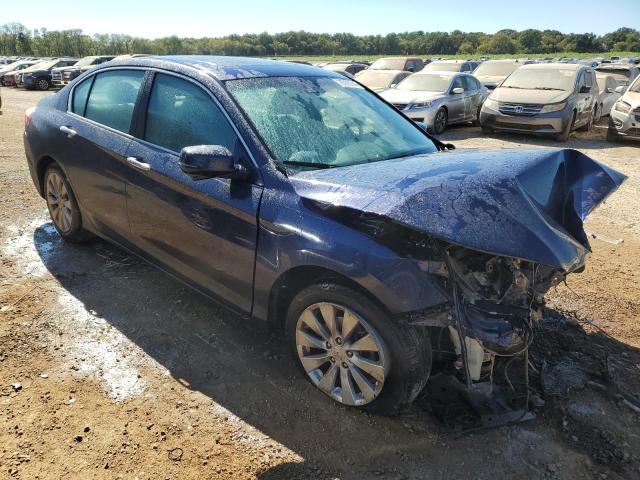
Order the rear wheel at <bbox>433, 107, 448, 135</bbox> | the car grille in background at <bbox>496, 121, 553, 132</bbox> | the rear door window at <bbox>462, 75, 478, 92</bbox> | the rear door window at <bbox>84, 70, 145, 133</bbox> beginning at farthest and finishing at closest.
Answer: the rear door window at <bbox>462, 75, 478, 92</bbox>, the rear wheel at <bbox>433, 107, 448, 135</bbox>, the car grille in background at <bbox>496, 121, 553, 132</bbox>, the rear door window at <bbox>84, 70, 145, 133</bbox>

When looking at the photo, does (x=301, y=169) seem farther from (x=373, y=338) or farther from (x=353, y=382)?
(x=353, y=382)

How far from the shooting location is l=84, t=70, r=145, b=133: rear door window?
3627mm

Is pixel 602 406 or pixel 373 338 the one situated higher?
pixel 373 338

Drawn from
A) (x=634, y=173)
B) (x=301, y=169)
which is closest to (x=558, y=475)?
(x=301, y=169)

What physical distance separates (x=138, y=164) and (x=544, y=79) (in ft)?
36.6

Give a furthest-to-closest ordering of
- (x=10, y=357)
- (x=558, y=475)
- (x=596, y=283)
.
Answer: (x=596, y=283) < (x=10, y=357) < (x=558, y=475)

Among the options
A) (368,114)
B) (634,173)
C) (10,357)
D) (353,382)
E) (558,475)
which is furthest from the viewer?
(634,173)

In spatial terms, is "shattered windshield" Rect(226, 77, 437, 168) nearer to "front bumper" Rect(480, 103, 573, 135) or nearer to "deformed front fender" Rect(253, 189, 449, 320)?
"deformed front fender" Rect(253, 189, 449, 320)

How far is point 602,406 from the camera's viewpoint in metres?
2.77

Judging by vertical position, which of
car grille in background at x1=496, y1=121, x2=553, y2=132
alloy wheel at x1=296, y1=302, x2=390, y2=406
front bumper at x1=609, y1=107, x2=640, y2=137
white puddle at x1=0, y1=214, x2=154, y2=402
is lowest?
white puddle at x1=0, y1=214, x2=154, y2=402

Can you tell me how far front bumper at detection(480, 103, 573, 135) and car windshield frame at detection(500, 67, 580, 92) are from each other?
99 cm

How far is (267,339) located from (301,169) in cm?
120

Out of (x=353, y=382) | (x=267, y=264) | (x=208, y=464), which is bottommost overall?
(x=208, y=464)

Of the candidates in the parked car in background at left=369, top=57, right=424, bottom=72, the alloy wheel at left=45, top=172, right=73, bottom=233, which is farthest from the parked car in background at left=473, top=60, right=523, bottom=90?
the alloy wheel at left=45, top=172, right=73, bottom=233
